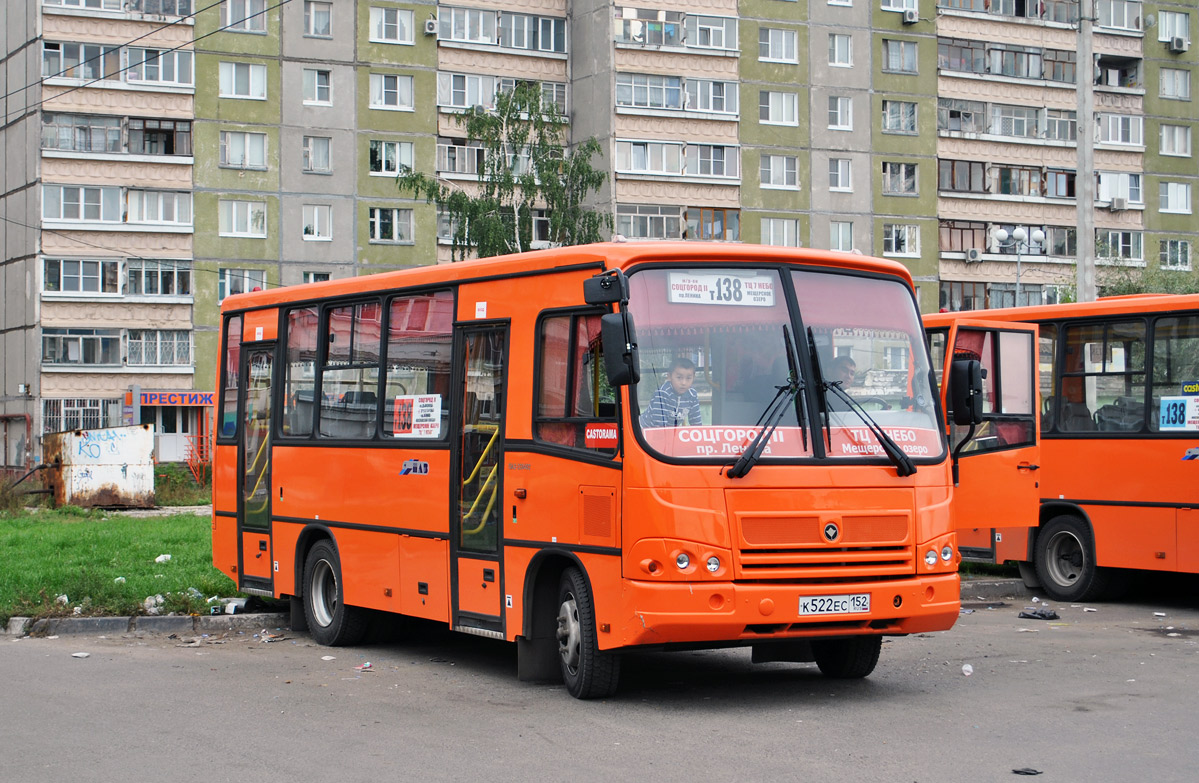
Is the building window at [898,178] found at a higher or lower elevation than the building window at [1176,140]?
lower

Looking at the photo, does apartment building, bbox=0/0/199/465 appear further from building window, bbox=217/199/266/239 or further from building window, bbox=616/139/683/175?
building window, bbox=616/139/683/175

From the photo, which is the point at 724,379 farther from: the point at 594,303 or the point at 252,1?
the point at 252,1

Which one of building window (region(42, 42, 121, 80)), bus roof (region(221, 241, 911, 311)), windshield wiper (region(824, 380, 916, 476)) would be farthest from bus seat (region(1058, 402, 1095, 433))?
building window (region(42, 42, 121, 80))

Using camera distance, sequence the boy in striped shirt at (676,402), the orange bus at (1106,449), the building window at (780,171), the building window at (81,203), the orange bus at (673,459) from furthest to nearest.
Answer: the building window at (780,171) < the building window at (81,203) < the orange bus at (1106,449) < the boy in striped shirt at (676,402) < the orange bus at (673,459)

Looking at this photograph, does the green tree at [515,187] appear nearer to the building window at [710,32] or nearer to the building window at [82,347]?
the building window at [710,32]

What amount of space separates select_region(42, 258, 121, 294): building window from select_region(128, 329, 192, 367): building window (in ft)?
6.26

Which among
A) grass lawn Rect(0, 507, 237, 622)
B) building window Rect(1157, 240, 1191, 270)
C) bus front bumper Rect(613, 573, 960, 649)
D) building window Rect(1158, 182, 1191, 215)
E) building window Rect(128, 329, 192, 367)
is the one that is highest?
building window Rect(1158, 182, 1191, 215)

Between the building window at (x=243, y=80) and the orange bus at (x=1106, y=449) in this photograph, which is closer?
the orange bus at (x=1106, y=449)

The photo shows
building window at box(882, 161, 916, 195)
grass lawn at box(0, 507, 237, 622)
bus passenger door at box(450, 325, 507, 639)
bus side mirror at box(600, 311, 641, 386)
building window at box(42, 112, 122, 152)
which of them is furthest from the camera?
building window at box(882, 161, 916, 195)

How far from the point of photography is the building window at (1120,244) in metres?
70.2

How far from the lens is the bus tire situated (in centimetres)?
1723

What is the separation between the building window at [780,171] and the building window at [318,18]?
1810 centimetres

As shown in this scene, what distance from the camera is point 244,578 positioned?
51.4ft

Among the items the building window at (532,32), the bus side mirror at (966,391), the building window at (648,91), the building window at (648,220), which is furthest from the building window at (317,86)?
the bus side mirror at (966,391)
